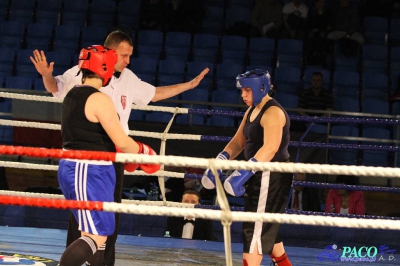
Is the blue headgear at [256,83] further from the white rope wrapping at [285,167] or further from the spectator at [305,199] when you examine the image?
the spectator at [305,199]

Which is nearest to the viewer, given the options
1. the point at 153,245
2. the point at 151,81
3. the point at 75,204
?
the point at 75,204

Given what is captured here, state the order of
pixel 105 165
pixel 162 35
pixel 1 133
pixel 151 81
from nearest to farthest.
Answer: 1. pixel 105 165
2. pixel 1 133
3. pixel 151 81
4. pixel 162 35

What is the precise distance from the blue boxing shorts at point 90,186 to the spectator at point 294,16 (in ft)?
23.1

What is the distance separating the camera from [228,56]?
9.84m

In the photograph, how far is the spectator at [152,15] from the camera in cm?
1021

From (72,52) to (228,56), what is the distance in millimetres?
2127

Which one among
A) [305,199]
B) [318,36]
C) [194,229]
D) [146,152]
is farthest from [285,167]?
[318,36]

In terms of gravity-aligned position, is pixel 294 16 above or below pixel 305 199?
above

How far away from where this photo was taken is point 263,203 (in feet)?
12.7

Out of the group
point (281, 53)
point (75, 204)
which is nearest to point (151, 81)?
point (281, 53)

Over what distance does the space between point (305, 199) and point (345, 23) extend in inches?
144

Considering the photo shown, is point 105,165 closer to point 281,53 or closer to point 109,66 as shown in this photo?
point 109,66

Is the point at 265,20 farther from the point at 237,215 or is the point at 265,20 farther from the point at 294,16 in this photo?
the point at 237,215

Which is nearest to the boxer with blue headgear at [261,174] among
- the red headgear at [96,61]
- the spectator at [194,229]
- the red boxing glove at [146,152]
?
the red boxing glove at [146,152]
